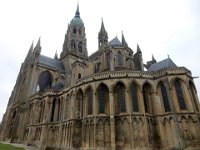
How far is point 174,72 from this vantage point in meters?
21.1

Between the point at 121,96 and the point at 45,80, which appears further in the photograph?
the point at 45,80

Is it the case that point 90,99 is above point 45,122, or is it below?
above

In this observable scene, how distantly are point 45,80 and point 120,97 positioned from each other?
23.6 m

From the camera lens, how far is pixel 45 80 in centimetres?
3928

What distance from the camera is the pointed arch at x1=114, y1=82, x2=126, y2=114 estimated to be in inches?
819

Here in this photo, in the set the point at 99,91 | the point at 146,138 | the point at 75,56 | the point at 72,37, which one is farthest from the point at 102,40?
the point at 146,138

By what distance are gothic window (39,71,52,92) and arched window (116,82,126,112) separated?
21.0 m

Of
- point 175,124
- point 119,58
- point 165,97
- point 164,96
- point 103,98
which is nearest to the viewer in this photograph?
point 175,124

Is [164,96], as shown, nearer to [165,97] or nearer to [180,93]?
[165,97]

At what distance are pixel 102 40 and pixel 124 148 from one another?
27047mm

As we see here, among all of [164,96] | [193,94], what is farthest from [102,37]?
[193,94]

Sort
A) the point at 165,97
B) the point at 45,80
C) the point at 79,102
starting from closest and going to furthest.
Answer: the point at 165,97
the point at 79,102
the point at 45,80

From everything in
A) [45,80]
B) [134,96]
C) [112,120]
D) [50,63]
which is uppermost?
[50,63]

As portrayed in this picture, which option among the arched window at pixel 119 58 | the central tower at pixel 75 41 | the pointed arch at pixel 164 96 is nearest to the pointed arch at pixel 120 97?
the pointed arch at pixel 164 96
